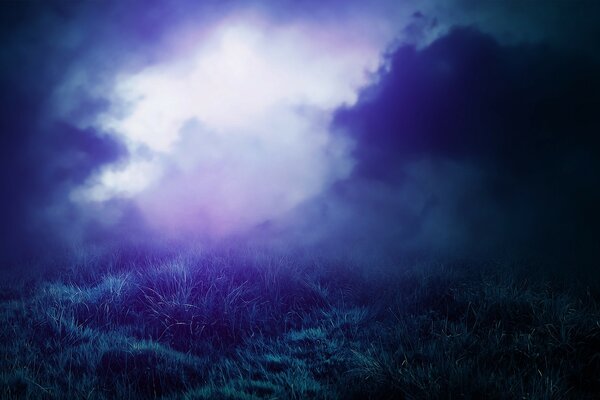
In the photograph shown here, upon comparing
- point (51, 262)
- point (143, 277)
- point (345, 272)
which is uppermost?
point (51, 262)

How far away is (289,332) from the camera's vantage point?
4215mm

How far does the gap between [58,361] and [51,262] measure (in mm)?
2600

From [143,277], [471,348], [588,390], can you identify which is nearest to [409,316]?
[471,348]

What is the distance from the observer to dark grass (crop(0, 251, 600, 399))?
315cm

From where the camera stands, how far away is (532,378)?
307 centimetres

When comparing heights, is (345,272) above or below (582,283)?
above

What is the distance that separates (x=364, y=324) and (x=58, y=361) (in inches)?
96.0

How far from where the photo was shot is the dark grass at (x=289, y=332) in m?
3.15

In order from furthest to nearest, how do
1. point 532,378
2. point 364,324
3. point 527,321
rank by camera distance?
point 364,324 → point 527,321 → point 532,378

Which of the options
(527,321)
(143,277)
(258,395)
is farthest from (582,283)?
(143,277)

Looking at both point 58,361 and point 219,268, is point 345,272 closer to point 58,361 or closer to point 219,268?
point 219,268

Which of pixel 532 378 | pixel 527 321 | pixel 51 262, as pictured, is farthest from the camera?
pixel 51 262

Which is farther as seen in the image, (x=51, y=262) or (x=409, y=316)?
(x=51, y=262)

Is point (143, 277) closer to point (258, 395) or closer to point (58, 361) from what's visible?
point (58, 361)
